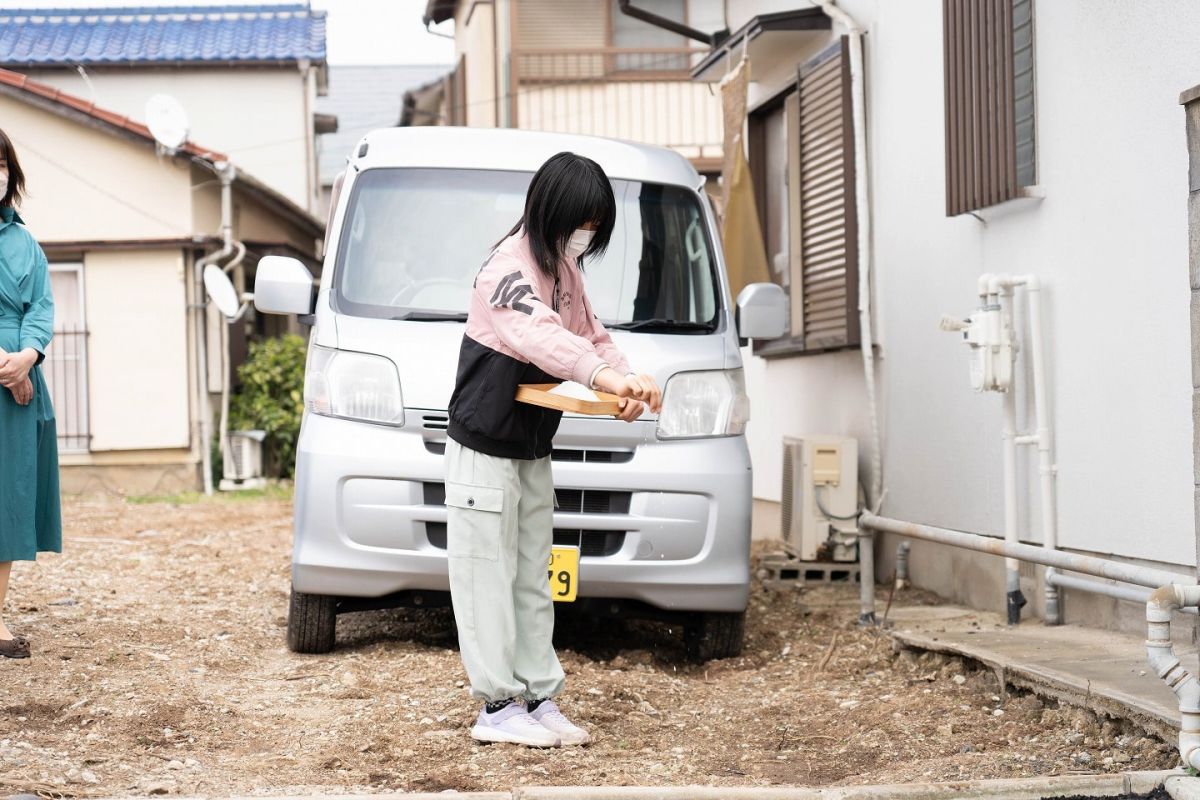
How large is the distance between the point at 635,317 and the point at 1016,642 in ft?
6.64

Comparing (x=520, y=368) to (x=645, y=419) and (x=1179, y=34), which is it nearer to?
(x=645, y=419)

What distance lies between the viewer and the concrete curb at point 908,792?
11.6ft

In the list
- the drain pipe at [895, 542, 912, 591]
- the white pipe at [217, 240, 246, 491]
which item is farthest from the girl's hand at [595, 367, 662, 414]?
the white pipe at [217, 240, 246, 491]

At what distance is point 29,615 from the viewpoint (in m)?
6.93

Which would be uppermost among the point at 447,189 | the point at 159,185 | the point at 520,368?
the point at 159,185

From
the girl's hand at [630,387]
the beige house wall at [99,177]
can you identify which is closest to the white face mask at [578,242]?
the girl's hand at [630,387]

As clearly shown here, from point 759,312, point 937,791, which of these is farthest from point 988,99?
point 937,791

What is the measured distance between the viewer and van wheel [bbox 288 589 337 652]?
5875mm

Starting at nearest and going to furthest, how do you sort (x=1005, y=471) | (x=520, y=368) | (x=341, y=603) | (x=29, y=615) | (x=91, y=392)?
1. (x=520, y=368)
2. (x=341, y=603)
3. (x=1005, y=471)
4. (x=29, y=615)
5. (x=91, y=392)

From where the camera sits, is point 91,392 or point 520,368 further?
point 91,392

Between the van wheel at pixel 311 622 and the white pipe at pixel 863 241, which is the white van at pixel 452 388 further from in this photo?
the white pipe at pixel 863 241

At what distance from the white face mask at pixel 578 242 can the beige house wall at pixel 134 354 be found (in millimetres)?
12098

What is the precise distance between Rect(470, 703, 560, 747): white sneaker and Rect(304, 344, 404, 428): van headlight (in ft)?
5.02

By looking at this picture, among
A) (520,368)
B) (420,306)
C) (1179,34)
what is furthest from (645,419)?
(1179,34)
